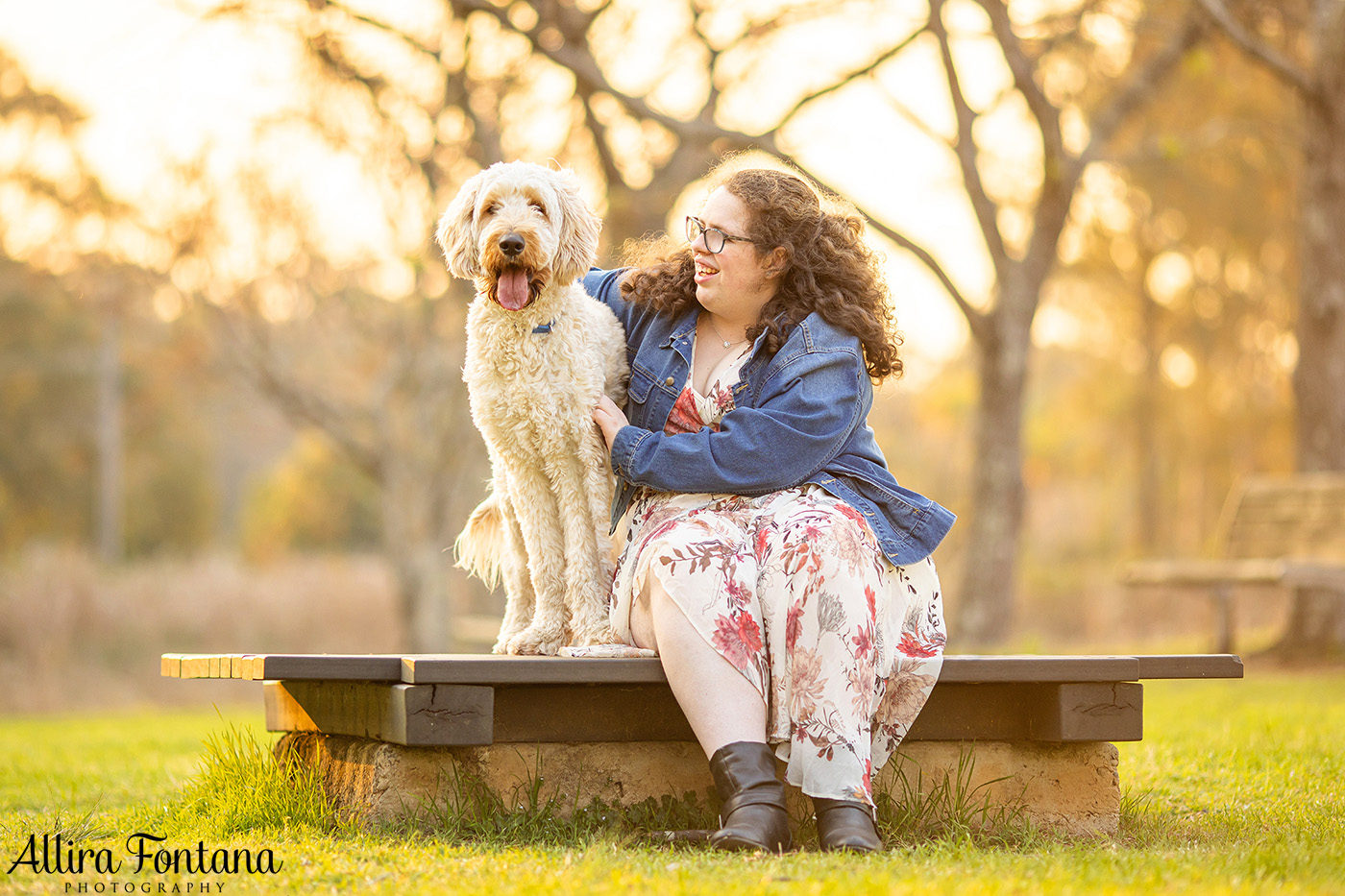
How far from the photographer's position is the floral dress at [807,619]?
3.24 m

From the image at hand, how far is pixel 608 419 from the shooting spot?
3.71 meters

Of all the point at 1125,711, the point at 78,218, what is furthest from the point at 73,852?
the point at 78,218

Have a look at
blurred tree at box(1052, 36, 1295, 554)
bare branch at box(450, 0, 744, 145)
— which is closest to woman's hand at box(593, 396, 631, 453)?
bare branch at box(450, 0, 744, 145)

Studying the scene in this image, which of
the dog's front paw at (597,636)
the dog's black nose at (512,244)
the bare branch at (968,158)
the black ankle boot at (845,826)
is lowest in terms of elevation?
the black ankle boot at (845,826)

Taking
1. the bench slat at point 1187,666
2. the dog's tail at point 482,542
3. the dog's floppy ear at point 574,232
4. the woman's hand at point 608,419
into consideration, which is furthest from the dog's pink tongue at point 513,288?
the bench slat at point 1187,666

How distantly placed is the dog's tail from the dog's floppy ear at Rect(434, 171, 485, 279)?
2.76ft

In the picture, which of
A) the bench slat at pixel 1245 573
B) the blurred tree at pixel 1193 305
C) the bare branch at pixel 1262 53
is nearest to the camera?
the bench slat at pixel 1245 573

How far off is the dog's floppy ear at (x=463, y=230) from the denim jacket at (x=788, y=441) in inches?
22.9

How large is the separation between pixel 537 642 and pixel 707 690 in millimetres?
668

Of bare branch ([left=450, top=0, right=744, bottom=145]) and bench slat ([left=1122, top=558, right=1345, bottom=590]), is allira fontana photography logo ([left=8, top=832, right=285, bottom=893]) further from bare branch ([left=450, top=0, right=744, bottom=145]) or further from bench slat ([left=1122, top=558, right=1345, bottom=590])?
bench slat ([left=1122, top=558, right=1345, bottom=590])

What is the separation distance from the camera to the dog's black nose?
11.6 ft

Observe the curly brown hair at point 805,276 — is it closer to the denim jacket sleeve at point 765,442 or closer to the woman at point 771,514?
the woman at point 771,514

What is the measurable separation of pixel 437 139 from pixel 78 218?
5430 mm

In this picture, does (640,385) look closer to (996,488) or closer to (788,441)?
(788,441)
